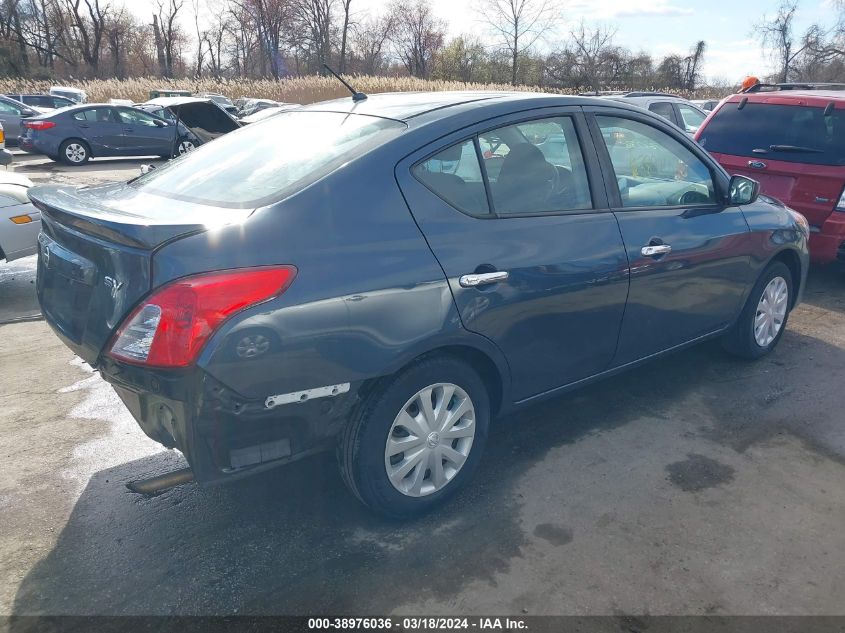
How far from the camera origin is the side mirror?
4.20 m

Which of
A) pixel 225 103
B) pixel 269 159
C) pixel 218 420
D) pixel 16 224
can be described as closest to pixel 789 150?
pixel 269 159

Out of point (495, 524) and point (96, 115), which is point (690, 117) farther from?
point (96, 115)

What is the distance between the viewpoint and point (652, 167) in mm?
3977

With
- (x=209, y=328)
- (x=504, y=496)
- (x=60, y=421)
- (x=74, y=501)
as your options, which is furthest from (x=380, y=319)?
(x=60, y=421)

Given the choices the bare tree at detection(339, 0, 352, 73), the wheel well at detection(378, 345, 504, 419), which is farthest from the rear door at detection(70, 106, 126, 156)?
the bare tree at detection(339, 0, 352, 73)

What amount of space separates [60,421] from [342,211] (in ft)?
7.52

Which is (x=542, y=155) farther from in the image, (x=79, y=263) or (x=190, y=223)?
(x=79, y=263)

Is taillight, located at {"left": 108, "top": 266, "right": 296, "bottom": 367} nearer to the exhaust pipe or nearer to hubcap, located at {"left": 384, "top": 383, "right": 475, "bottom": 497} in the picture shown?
the exhaust pipe

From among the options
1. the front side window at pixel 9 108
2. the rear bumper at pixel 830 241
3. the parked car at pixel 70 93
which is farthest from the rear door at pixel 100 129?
the rear bumper at pixel 830 241

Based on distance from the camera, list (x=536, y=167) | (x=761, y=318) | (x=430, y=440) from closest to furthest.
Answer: (x=430, y=440)
(x=536, y=167)
(x=761, y=318)

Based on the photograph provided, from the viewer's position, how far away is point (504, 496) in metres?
3.21

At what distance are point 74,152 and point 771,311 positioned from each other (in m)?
17.1

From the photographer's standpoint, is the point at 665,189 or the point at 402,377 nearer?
the point at 402,377

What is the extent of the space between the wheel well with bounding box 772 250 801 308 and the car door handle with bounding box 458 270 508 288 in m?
2.54
